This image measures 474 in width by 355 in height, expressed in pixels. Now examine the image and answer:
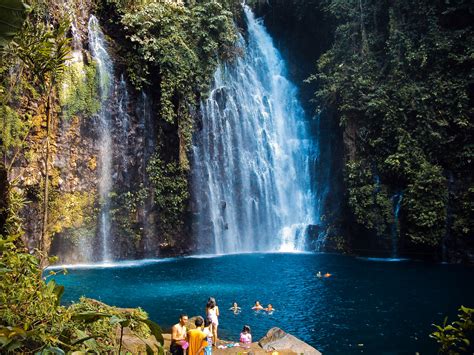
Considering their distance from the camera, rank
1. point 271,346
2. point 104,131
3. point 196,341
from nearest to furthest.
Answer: point 196,341, point 271,346, point 104,131

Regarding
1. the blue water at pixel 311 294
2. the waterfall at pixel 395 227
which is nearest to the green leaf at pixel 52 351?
the blue water at pixel 311 294

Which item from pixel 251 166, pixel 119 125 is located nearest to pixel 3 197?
pixel 119 125

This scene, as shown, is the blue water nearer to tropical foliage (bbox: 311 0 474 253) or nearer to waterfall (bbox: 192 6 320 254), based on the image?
tropical foliage (bbox: 311 0 474 253)

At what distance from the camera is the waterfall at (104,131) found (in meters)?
20.7

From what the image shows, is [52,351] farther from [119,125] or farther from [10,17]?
[119,125]

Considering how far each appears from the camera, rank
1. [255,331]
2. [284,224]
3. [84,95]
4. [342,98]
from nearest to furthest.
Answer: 1. [255,331]
2. [84,95]
3. [342,98]
4. [284,224]

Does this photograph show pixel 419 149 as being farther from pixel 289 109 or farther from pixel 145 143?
pixel 145 143

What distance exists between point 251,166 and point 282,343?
18.0 meters

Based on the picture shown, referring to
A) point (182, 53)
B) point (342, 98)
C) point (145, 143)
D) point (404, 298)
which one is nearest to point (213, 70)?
point (182, 53)

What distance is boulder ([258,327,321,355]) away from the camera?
8.82 m

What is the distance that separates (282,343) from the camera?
905 cm

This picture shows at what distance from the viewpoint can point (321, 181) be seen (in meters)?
26.7

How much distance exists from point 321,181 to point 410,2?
1112 cm

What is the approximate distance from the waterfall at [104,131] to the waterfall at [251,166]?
501 centimetres
